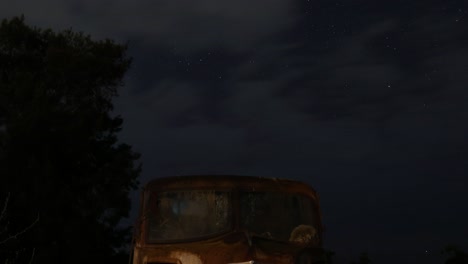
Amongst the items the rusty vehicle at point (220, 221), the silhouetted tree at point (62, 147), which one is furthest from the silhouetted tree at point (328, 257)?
the silhouetted tree at point (62, 147)

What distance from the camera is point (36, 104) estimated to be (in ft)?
61.3

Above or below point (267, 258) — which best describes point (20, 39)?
above

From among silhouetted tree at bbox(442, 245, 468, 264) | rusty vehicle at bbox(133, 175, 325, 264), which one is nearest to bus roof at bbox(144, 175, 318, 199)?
rusty vehicle at bbox(133, 175, 325, 264)

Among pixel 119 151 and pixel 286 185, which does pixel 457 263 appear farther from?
pixel 119 151

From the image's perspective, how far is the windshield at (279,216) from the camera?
6555mm

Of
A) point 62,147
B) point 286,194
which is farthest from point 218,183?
point 62,147

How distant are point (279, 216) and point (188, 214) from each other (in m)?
0.85

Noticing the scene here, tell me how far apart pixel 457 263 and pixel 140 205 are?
901 cm

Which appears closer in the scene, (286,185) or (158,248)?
(158,248)

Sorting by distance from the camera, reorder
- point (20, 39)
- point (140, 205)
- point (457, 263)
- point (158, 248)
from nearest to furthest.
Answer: point (158, 248), point (140, 205), point (457, 263), point (20, 39)

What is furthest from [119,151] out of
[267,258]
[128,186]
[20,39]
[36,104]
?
[267,258]

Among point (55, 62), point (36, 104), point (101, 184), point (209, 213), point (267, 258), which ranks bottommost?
point (267, 258)

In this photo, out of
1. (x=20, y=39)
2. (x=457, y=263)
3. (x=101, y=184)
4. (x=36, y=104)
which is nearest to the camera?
(x=457, y=263)

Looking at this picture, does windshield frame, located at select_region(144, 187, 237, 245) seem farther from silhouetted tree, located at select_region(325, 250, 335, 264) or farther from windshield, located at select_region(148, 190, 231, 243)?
silhouetted tree, located at select_region(325, 250, 335, 264)
